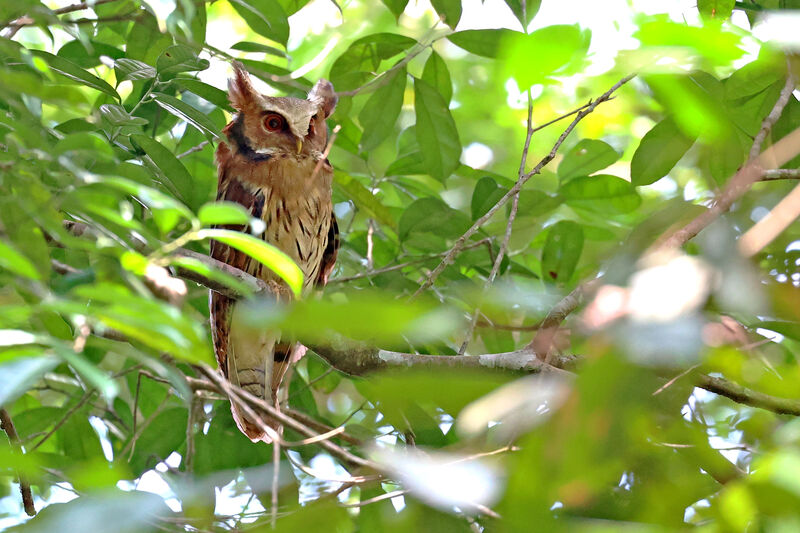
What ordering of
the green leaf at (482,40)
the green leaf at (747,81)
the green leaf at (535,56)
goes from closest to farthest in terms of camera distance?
the green leaf at (535,56)
the green leaf at (747,81)
the green leaf at (482,40)

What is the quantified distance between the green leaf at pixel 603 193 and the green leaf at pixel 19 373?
2316mm

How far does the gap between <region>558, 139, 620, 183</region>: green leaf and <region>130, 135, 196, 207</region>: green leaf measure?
1383 millimetres

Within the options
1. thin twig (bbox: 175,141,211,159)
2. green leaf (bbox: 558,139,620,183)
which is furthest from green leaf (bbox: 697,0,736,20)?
thin twig (bbox: 175,141,211,159)

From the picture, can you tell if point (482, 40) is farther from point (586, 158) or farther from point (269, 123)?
point (269, 123)

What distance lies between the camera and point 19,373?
2.56 ft

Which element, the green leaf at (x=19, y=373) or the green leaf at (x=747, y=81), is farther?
the green leaf at (x=747, y=81)

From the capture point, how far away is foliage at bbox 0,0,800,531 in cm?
79

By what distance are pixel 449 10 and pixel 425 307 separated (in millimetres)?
1832

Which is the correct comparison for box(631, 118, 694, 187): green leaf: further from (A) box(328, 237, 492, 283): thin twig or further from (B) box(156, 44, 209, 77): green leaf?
(B) box(156, 44, 209, 77): green leaf

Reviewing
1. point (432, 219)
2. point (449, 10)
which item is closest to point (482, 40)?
point (449, 10)

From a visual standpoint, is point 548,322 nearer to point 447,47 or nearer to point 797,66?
point 797,66

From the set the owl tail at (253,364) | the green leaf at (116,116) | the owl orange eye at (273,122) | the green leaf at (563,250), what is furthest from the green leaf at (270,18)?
the owl tail at (253,364)

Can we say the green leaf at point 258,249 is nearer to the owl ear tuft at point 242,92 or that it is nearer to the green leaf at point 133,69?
the green leaf at point 133,69

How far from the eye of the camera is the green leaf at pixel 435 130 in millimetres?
2658
